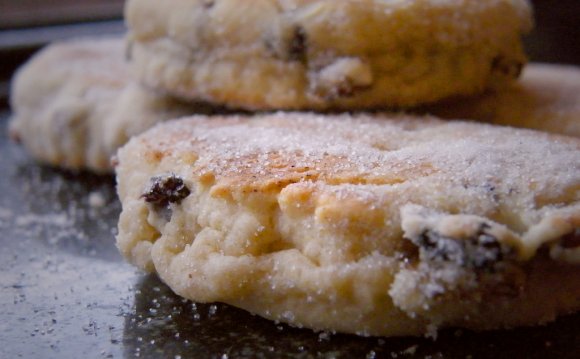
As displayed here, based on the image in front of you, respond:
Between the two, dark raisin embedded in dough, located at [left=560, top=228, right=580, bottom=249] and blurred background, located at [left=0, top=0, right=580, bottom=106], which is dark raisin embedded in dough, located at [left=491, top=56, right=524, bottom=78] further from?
blurred background, located at [left=0, top=0, right=580, bottom=106]

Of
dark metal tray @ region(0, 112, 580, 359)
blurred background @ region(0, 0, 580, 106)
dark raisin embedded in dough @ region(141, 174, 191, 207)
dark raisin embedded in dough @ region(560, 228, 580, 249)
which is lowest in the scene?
dark metal tray @ region(0, 112, 580, 359)

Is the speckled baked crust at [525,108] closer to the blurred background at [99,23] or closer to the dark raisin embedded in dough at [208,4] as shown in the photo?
the dark raisin embedded in dough at [208,4]

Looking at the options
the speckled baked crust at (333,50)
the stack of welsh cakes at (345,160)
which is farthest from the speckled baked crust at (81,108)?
the speckled baked crust at (333,50)

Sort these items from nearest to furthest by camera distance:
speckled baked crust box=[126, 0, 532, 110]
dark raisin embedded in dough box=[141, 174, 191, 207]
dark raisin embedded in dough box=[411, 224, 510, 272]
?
1. dark raisin embedded in dough box=[411, 224, 510, 272]
2. dark raisin embedded in dough box=[141, 174, 191, 207]
3. speckled baked crust box=[126, 0, 532, 110]

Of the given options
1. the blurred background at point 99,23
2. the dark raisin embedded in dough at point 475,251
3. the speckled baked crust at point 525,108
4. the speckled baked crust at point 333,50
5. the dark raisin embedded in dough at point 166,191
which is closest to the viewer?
the dark raisin embedded in dough at point 475,251

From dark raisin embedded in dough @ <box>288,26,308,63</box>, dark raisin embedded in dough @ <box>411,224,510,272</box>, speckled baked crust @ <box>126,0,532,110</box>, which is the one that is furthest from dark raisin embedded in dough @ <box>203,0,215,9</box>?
dark raisin embedded in dough @ <box>411,224,510,272</box>

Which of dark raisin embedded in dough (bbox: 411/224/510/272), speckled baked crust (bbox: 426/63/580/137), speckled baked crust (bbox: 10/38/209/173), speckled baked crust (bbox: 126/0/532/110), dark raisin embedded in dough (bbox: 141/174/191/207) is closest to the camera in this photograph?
dark raisin embedded in dough (bbox: 411/224/510/272)
